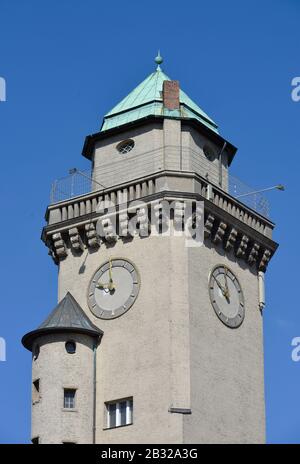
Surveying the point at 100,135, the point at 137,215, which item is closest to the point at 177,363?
the point at 137,215

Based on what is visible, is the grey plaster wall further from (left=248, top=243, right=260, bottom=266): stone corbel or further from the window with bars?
the window with bars

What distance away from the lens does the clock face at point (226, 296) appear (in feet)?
202

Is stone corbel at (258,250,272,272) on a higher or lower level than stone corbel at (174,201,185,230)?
lower

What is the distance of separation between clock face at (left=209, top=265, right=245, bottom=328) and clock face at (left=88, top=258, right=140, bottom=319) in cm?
291

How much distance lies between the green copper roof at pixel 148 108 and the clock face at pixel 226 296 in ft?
20.6

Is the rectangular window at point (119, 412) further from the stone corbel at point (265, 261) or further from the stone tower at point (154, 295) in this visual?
the stone corbel at point (265, 261)

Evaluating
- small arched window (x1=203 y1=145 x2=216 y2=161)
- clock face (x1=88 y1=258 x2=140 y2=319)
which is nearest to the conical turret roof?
clock face (x1=88 y1=258 x2=140 y2=319)

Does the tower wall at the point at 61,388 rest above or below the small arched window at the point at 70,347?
below

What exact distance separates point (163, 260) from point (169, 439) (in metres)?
6.84

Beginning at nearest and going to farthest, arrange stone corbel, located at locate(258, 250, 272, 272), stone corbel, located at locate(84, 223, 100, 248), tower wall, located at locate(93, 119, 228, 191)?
stone corbel, located at locate(84, 223, 100, 248) < tower wall, located at locate(93, 119, 228, 191) < stone corbel, located at locate(258, 250, 272, 272)

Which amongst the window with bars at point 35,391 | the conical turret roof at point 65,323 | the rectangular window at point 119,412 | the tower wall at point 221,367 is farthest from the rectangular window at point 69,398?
the tower wall at point 221,367

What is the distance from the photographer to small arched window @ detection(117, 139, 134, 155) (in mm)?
64562

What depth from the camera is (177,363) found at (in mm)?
58844

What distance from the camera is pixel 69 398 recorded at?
5916 centimetres
